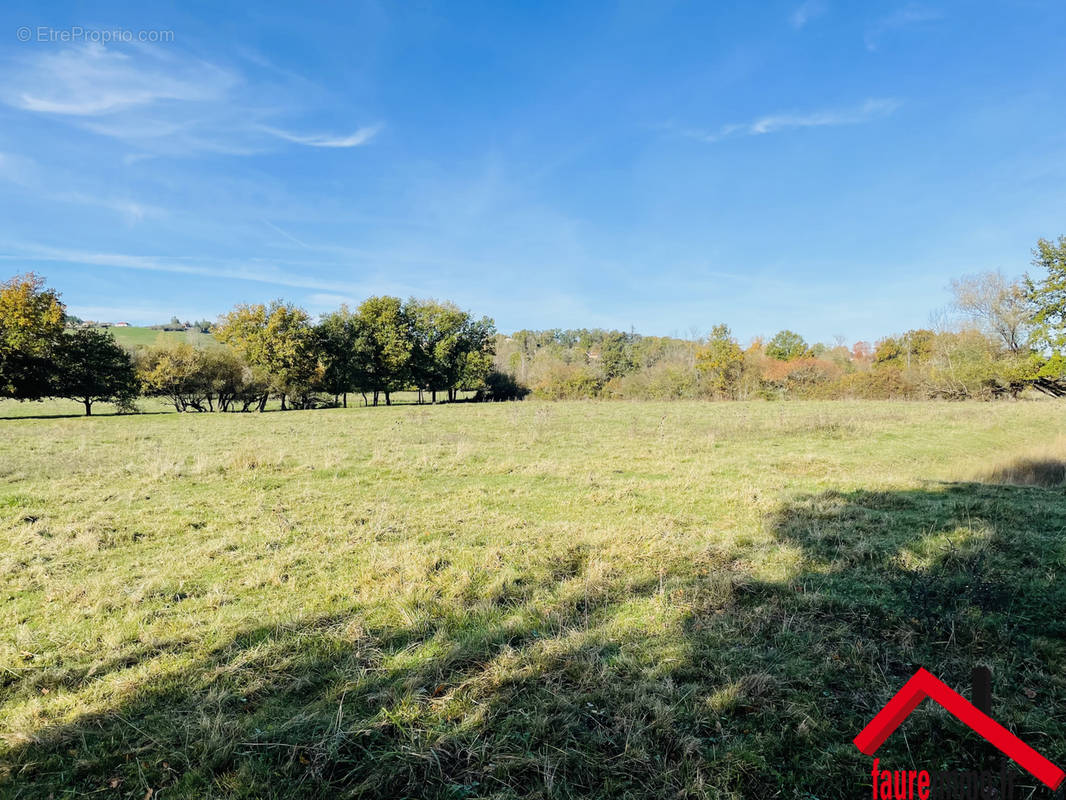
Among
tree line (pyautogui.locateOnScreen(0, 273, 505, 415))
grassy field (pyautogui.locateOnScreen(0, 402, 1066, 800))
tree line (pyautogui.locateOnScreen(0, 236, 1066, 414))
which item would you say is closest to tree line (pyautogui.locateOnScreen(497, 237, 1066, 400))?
tree line (pyautogui.locateOnScreen(0, 236, 1066, 414))

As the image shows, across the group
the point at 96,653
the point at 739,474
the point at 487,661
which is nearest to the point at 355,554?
the point at 96,653

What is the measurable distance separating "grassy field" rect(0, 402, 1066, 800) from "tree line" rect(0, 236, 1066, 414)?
3207cm

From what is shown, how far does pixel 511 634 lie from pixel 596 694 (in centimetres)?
122

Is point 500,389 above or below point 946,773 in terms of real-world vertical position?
above

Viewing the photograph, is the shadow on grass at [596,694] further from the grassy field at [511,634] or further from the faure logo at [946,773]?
the faure logo at [946,773]

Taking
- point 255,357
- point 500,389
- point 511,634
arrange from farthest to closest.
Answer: point 500,389
point 255,357
point 511,634

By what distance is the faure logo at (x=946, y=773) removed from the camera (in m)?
2.01

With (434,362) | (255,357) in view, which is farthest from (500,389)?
(255,357)

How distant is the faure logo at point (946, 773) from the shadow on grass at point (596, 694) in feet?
0.48

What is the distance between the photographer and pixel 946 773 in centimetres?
284

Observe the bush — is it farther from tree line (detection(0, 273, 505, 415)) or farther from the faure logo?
the faure logo

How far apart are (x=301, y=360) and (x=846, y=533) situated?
4611 centimetres

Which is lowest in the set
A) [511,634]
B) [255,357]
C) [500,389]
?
[511,634]

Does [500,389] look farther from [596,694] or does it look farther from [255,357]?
[596,694]
